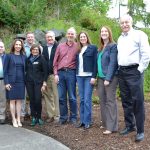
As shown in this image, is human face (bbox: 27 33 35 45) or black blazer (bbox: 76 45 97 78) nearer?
black blazer (bbox: 76 45 97 78)

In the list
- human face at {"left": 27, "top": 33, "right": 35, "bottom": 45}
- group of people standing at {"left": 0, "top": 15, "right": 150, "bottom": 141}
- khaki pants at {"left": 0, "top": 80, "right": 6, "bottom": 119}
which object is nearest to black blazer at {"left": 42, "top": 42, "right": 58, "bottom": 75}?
group of people standing at {"left": 0, "top": 15, "right": 150, "bottom": 141}

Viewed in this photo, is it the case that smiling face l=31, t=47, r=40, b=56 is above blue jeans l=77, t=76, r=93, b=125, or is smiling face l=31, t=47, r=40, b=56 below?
above

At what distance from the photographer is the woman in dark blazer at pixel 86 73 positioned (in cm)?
791

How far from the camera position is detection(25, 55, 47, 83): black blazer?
27.8ft

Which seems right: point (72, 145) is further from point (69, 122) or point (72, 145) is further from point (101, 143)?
point (69, 122)

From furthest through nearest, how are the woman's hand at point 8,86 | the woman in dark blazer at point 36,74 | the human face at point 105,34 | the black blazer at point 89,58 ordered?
the woman in dark blazer at point 36,74
the woman's hand at point 8,86
the black blazer at point 89,58
the human face at point 105,34

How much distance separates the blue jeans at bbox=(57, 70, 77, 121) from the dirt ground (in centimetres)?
24

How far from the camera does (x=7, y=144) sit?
724 cm

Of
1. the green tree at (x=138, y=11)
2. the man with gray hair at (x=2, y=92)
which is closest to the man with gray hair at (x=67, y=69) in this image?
the man with gray hair at (x=2, y=92)

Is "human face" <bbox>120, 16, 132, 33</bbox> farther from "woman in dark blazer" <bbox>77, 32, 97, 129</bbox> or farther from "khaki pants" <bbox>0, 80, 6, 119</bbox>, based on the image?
Result: "khaki pants" <bbox>0, 80, 6, 119</bbox>

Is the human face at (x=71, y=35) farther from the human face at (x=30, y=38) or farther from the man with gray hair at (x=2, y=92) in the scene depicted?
the man with gray hair at (x=2, y=92)

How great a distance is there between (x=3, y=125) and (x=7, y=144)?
1430mm

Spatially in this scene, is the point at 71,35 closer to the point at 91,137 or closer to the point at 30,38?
the point at 30,38

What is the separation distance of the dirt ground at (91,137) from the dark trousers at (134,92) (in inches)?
13.0
